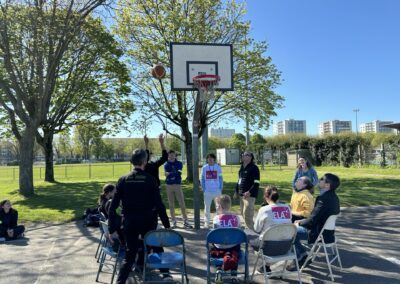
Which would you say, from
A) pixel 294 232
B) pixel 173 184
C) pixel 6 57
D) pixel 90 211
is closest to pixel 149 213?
pixel 294 232

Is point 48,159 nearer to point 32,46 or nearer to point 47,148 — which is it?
point 47,148

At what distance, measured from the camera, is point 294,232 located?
5.21 m

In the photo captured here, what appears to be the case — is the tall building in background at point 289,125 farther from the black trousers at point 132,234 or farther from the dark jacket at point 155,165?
the black trousers at point 132,234

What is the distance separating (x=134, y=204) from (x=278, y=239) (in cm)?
192

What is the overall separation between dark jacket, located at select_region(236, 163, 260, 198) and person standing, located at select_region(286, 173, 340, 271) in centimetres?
236

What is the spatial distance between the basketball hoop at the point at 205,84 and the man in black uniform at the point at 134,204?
5.00m

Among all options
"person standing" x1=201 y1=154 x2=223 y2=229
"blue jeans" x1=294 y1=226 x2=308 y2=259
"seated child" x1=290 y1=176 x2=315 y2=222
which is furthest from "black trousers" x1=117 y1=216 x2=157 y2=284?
"person standing" x1=201 y1=154 x2=223 y2=229

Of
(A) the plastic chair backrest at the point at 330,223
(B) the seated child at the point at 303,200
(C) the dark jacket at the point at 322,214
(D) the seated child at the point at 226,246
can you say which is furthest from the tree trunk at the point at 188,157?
(D) the seated child at the point at 226,246

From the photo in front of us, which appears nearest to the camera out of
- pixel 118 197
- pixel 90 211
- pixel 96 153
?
pixel 118 197

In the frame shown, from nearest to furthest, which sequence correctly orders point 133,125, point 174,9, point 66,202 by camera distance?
point 66,202 → point 174,9 → point 133,125

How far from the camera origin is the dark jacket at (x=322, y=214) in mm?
5859

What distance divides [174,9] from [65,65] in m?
6.79

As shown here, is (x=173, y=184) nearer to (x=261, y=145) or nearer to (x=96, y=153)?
(x=261, y=145)

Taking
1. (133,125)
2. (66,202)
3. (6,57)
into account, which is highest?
(6,57)
